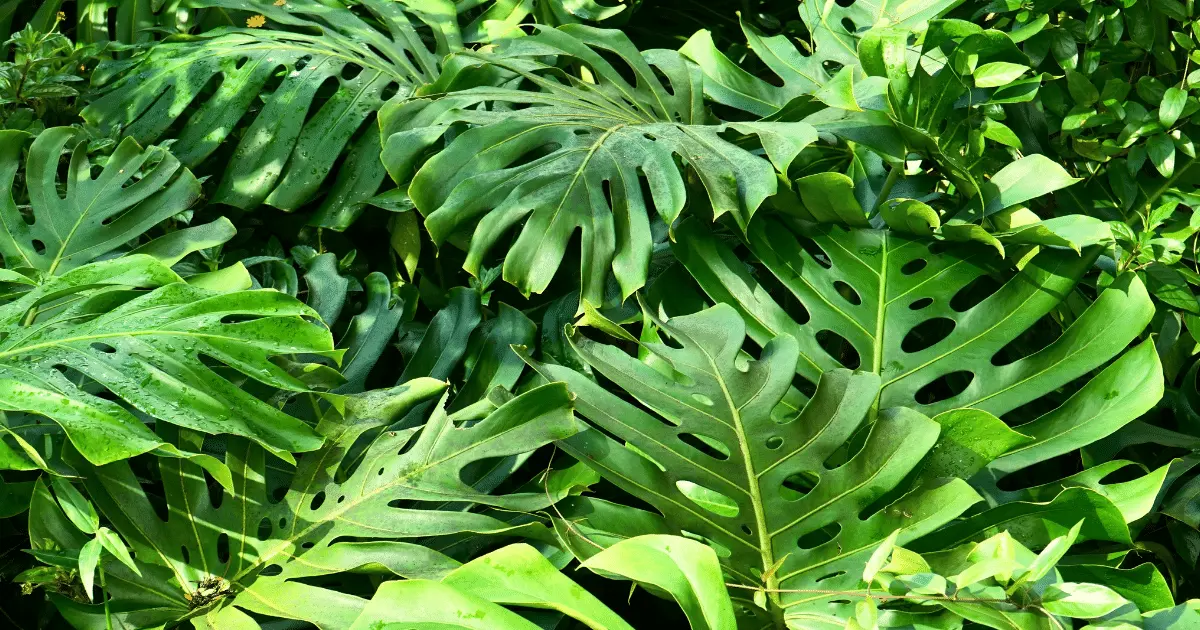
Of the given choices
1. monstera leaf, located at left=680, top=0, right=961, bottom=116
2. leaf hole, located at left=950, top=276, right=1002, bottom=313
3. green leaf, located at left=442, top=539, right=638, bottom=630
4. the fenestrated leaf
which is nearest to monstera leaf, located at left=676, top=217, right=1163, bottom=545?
the fenestrated leaf

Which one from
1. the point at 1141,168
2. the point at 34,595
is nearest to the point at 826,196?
the point at 1141,168

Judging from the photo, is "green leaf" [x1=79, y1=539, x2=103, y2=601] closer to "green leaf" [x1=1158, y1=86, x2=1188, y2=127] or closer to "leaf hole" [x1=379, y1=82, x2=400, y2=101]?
"leaf hole" [x1=379, y1=82, x2=400, y2=101]

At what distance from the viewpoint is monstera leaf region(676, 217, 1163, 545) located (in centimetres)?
94

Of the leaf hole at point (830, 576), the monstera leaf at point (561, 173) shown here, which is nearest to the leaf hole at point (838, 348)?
the monstera leaf at point (561, 173)

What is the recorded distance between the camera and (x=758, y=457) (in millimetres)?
899

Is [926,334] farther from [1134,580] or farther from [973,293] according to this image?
[1134,580]

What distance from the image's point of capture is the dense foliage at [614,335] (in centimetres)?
86

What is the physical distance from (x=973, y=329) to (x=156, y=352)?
0.81 meters

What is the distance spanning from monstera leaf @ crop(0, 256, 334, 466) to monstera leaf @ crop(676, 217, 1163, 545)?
463mm

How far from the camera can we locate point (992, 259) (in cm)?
110

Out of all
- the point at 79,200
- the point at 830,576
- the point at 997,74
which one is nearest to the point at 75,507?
the point at 79,200

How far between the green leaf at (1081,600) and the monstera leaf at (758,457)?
0.49 feet

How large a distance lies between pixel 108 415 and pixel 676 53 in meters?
0.86

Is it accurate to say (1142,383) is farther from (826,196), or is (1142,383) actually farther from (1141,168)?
(1141,168)
